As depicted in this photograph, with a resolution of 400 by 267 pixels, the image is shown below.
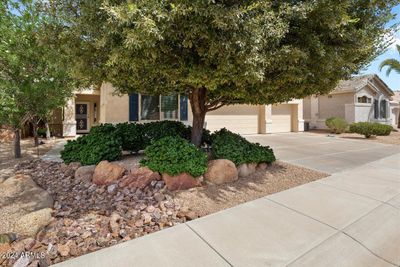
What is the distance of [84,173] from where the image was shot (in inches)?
211

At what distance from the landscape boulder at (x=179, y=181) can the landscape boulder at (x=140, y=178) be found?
0.24 metres

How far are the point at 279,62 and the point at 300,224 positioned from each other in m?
2.81

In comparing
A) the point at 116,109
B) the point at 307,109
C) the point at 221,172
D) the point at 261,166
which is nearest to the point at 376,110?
the point at 307,109

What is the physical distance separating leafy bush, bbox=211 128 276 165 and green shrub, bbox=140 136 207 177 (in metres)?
0.85

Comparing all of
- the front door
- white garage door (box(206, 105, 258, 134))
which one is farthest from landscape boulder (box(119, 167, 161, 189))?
the front door

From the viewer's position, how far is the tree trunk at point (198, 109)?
6.39m

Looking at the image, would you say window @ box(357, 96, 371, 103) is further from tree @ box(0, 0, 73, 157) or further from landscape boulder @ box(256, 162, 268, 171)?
tree @ box(0, 0, 73, 157)

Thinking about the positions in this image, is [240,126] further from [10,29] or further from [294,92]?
[10,29]

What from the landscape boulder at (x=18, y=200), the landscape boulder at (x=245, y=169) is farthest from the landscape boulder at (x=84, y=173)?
the landscape boulder at (x=245, y=169)

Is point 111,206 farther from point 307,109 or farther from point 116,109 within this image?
point 307,109

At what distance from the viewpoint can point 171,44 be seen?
3.98 metres

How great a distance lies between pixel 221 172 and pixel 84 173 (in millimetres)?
3188

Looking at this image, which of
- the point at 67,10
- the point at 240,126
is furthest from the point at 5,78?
the point at 240,126

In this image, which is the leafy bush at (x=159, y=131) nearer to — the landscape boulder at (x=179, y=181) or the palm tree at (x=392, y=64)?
the landscape boulder at (x=179, y=181)
